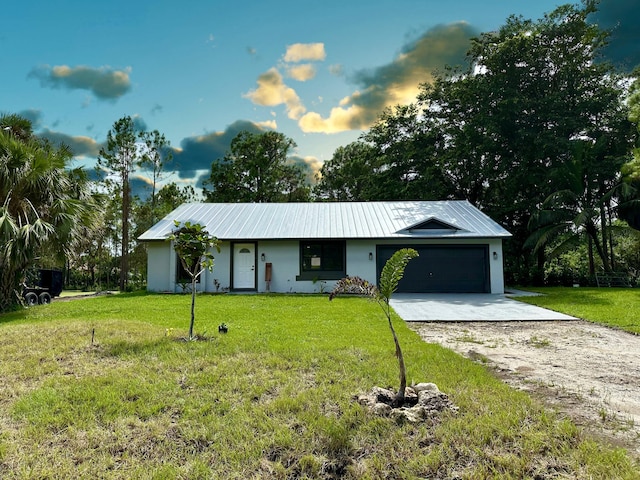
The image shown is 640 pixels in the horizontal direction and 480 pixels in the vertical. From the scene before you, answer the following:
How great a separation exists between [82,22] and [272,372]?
11091 millimetres

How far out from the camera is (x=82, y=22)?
982cm

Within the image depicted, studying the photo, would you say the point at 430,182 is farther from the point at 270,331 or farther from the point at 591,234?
the point at 270,331

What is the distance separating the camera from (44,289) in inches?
466

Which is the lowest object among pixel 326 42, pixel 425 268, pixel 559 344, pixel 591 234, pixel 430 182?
pixel 559 344

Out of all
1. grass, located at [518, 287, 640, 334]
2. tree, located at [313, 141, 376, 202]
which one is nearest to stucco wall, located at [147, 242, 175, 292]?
grass, located at [518, 287, 640, 334]

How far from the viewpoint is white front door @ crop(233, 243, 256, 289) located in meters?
15.0

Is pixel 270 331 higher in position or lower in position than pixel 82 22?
lower

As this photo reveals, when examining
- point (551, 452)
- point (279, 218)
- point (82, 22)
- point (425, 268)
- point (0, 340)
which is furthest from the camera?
point (279, 218)

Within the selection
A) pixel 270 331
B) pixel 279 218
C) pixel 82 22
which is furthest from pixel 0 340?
pixel 279 218

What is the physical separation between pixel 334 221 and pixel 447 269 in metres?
5.21

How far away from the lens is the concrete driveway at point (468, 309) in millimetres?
8617

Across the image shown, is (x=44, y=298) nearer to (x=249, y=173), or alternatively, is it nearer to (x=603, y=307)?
(x=603, y=307)

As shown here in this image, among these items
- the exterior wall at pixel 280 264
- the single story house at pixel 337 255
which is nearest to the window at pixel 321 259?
the single story house at pixel 337 255

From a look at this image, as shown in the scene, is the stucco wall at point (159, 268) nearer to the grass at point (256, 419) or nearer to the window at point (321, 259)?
the window at point (321, 259)
